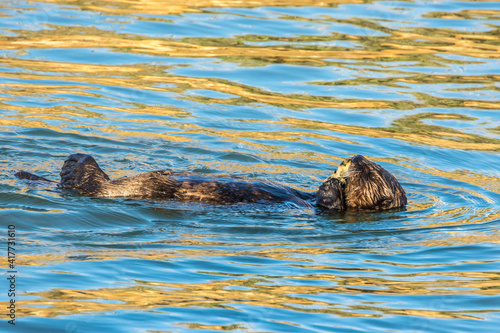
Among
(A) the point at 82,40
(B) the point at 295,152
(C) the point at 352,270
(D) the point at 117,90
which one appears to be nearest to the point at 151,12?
(A) the point at 82,40

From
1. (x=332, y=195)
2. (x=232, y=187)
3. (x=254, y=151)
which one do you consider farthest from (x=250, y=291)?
(x=254, y=151)

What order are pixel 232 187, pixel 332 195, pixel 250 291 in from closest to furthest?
pixel 250 291
pixel 232 187
pixel 332 195

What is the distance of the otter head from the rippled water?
140mm

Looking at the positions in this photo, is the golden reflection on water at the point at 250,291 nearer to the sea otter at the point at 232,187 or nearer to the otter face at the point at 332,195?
the sea otter at the point at 232,187

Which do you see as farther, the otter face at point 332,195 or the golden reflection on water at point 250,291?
the otter face at point 332,195

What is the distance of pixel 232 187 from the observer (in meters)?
6.79

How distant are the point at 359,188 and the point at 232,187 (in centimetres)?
120

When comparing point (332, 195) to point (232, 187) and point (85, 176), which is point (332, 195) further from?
point (85, 176)

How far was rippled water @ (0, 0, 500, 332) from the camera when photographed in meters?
5.04

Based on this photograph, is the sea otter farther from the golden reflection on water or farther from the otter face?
the golden reflection on water

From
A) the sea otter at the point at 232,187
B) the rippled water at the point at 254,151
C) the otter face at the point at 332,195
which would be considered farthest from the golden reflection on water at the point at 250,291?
the otter face at the point at 332,195

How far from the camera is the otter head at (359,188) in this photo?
691cm

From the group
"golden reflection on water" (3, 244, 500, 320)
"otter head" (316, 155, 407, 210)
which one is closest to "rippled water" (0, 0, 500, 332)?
"golden reflection on water" (3, 244, 500, 320)

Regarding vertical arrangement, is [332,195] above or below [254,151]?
below
